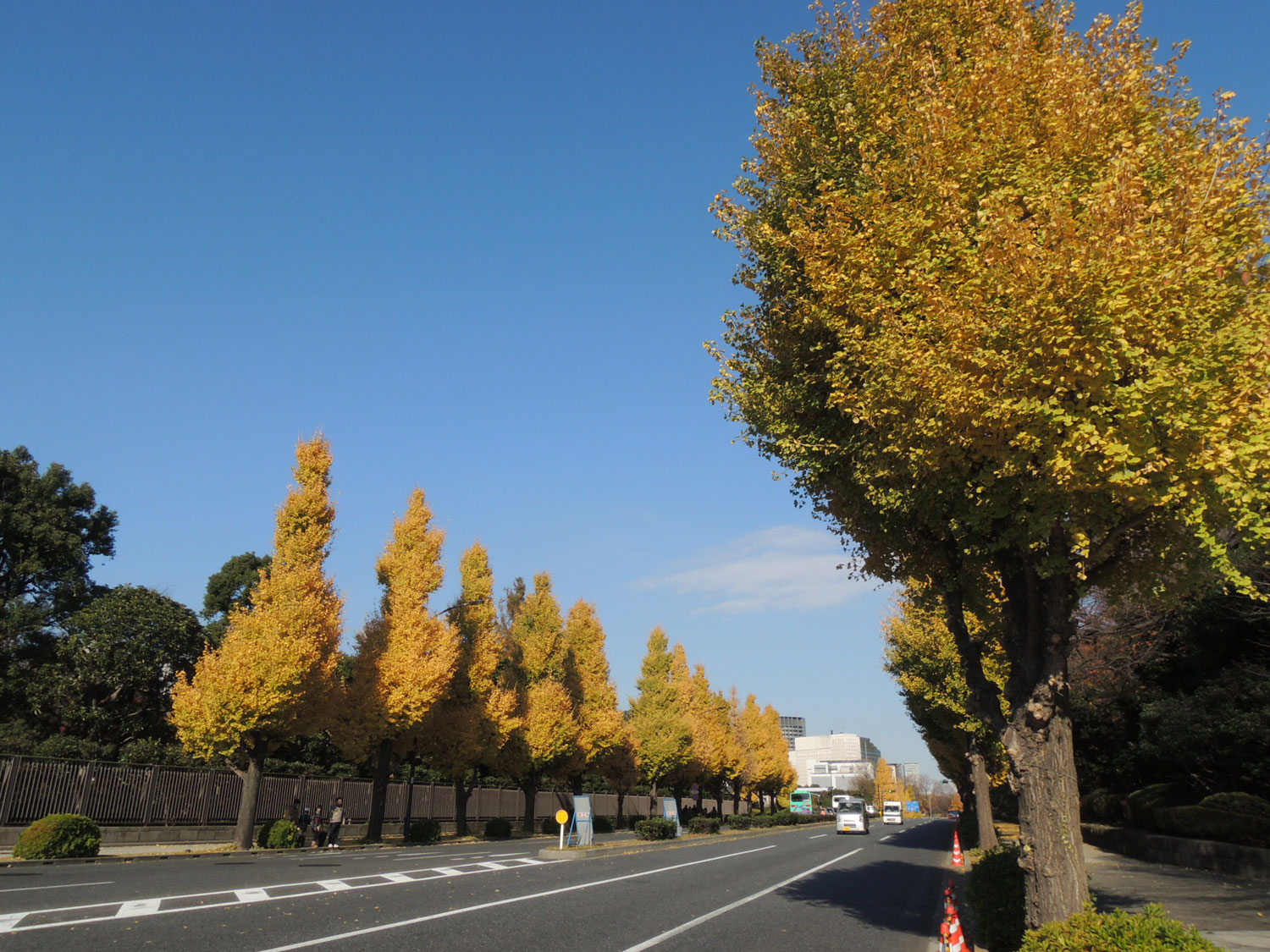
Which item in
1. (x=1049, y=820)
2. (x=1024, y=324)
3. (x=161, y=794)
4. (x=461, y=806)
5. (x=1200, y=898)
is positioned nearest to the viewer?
(x=1024, y=324)

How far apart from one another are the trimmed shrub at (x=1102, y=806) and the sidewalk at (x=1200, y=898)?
12418 mm

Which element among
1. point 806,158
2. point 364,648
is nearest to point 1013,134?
point 806,158

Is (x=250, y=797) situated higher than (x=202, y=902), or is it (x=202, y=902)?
(x=202, y=902)

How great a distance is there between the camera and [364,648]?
96.7 feet

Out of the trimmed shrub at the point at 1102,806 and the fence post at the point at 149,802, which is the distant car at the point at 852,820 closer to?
the trimmed shrub at the point at 1102,806

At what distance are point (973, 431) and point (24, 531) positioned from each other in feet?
140

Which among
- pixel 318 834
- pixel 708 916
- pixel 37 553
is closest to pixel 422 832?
pixel 318 834

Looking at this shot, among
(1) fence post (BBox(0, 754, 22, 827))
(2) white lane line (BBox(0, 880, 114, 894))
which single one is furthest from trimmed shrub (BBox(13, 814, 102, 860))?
(2) white lane line (BBox(0, 880, 114, 894))

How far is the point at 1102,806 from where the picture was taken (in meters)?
33.4

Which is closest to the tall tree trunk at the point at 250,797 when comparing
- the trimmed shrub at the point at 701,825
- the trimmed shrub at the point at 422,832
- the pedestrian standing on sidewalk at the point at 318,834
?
the pedestrian standing on sidewalk at the point at 318,834

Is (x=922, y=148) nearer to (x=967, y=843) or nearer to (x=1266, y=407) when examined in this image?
(x=1266, y=407)

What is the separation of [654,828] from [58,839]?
20.6 metres

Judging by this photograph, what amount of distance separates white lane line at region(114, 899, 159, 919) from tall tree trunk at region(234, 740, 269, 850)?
13620mm

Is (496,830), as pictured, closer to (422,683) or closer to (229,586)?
(422,683)
